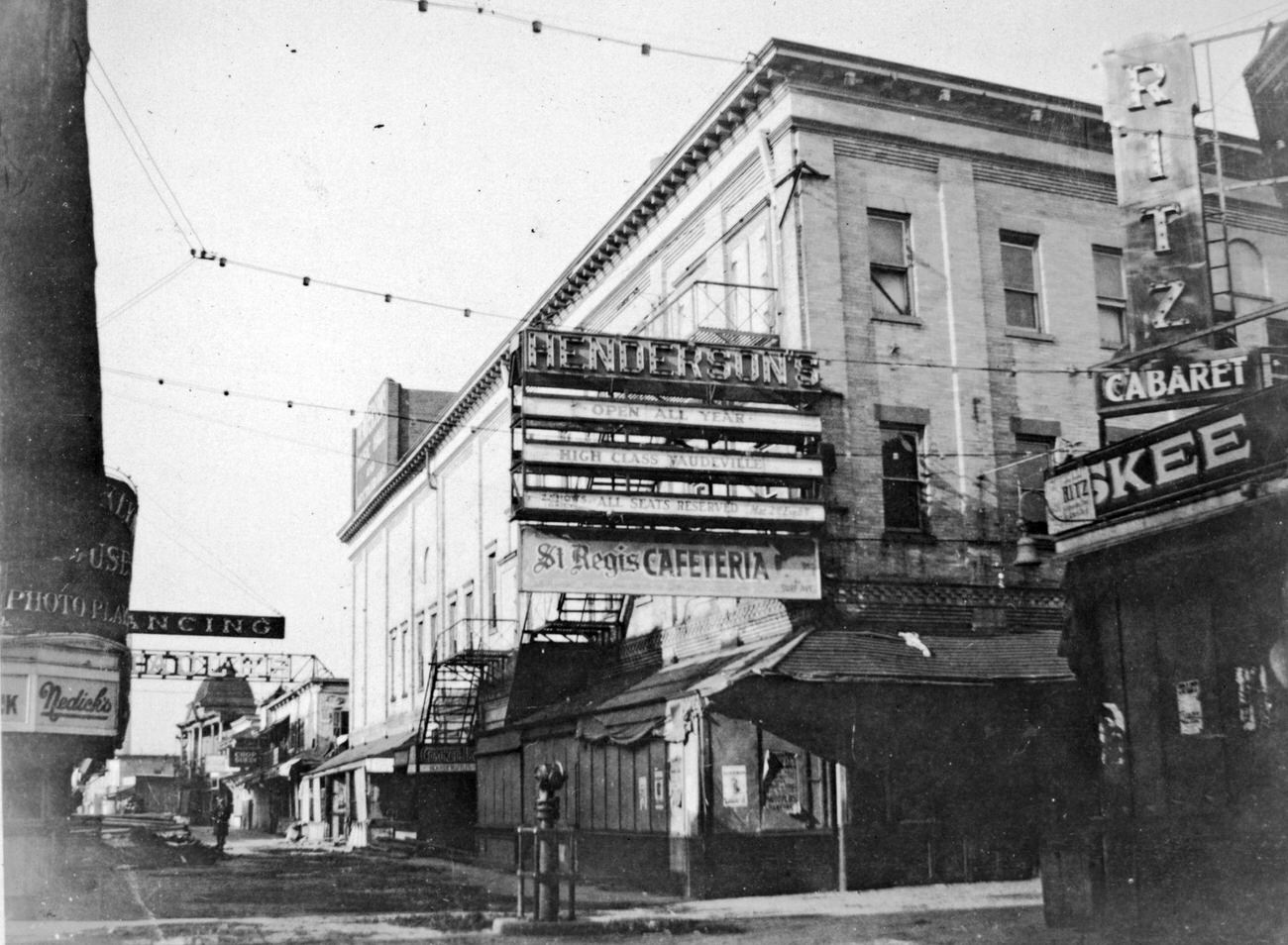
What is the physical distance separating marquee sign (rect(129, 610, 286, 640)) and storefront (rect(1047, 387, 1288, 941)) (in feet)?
43.2

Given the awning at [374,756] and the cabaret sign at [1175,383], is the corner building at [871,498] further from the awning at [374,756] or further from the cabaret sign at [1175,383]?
the awning at [374,756]

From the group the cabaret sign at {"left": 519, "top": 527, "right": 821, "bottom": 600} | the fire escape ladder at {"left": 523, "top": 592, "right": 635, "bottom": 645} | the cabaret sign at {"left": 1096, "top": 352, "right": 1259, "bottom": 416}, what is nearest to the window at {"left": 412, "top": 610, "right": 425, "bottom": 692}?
the fire escape ladder at {"left": 523, "top": 592, "right": 635, "bottom": 645}

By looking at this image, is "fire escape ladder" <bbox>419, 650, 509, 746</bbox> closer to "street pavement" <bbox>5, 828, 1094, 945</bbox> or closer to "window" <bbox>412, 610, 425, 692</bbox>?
"window" <bbox>412, 610, 425, 692</bbox>

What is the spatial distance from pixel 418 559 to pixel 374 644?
25.8ft

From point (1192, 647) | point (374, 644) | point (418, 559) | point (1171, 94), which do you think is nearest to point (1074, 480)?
point (1192, 647)

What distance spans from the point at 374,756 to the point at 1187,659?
95.3 ft

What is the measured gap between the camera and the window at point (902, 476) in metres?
22.8

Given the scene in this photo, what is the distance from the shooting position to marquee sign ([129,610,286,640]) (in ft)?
68.8

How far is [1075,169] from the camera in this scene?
25.4 meters

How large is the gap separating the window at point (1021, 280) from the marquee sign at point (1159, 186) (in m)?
4.99

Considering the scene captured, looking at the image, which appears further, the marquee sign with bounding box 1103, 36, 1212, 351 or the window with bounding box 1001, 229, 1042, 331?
the window with bounding box 1001, 229, 1042, 331

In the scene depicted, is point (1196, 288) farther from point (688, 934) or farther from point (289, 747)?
point (289, 747)

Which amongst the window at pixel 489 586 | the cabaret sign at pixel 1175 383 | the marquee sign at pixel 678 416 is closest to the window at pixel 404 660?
the window at pixel 489 586

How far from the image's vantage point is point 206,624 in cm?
2262
